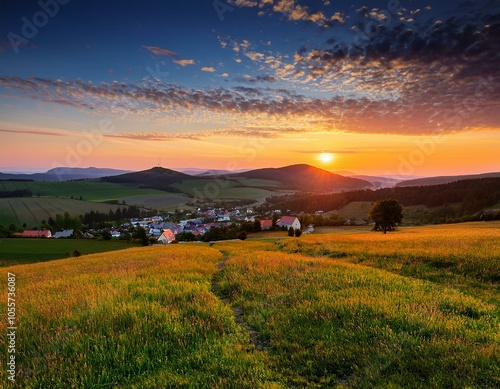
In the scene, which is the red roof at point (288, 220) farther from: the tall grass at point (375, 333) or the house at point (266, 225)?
the tall grass at point (375, 333)

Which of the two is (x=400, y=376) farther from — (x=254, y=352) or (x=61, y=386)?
(x=61, y=386)

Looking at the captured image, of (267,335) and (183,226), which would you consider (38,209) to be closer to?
(183,226)

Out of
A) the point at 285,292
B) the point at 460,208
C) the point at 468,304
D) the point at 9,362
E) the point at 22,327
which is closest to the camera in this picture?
the point at 9,362

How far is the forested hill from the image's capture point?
391ft

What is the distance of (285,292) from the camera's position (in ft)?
32.8

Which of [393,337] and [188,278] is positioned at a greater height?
[393,337]

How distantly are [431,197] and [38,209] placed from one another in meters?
209

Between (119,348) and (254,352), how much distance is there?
3089mm

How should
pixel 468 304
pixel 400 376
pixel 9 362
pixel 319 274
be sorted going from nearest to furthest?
pixel 400 376, pixel 9 362, pixel 468 304, pixel 319 274

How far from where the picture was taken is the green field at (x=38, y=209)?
417ft

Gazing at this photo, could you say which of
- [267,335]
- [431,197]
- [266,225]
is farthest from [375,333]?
[431,197]

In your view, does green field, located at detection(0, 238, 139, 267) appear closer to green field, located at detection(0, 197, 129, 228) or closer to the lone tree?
the lone tree

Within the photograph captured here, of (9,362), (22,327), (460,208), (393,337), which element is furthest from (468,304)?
(460,208)

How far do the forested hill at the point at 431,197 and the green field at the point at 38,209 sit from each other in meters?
116
